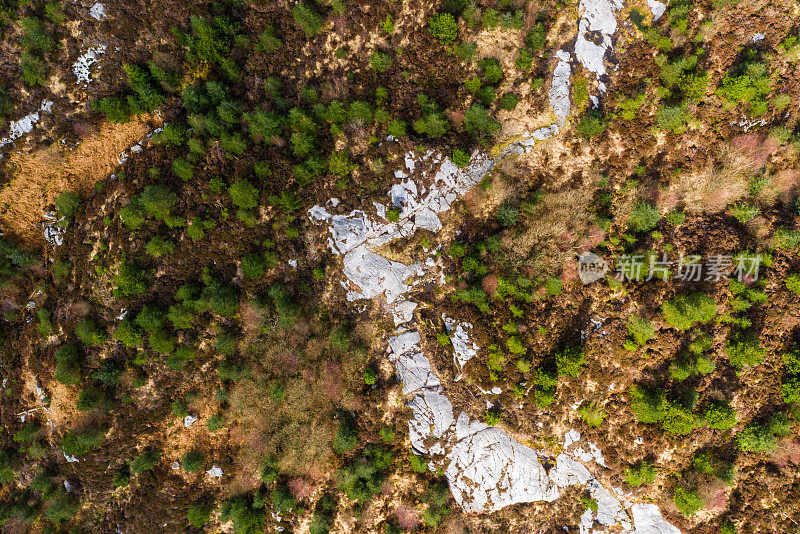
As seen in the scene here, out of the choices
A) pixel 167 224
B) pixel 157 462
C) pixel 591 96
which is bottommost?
pixel 157 462

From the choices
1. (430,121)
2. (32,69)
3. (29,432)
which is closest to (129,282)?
(29,432)

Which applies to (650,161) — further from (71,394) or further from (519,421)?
(71,394)

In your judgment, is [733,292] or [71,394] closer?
[733,292]

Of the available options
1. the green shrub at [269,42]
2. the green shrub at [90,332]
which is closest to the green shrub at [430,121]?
the green shrub at [269,42]

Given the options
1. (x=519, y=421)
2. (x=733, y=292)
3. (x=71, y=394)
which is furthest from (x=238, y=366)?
(x=733, y=292)

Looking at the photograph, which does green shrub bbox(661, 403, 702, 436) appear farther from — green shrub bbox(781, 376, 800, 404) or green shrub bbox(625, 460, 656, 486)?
green shrub bbox(781, 376, 800, 404)

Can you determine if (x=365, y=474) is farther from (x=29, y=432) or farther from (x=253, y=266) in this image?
(x=29, y=432)

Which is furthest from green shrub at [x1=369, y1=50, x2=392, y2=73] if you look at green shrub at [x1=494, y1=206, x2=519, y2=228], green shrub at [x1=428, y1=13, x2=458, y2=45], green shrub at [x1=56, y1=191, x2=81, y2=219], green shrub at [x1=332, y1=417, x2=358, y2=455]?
green shrub at [x1=332, y1=417, x2=358, y2=455]
